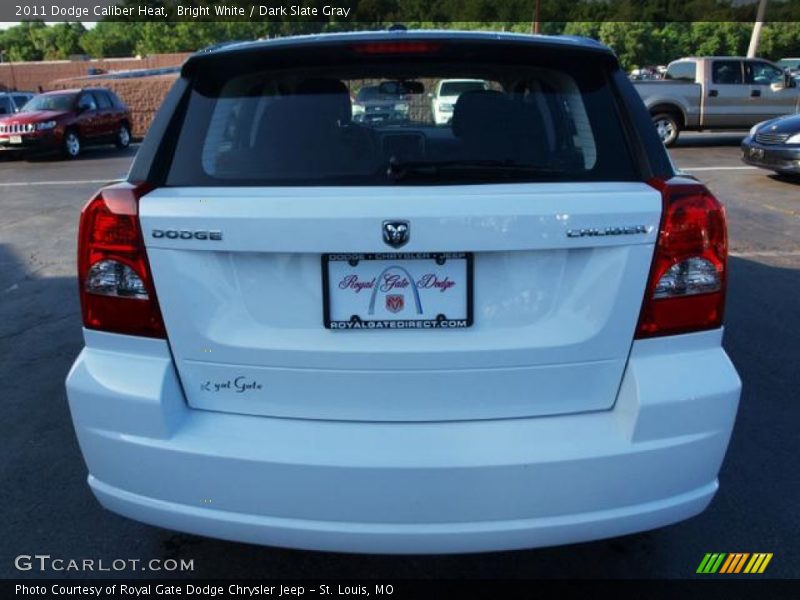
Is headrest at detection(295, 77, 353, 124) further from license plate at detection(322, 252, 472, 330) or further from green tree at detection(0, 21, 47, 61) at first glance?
green tree at detection(0, 21, 47, 61)

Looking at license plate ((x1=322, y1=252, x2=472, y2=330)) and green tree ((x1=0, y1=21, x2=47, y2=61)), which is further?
green tree ((x1=0, y1=21, x2=47, y2=61))

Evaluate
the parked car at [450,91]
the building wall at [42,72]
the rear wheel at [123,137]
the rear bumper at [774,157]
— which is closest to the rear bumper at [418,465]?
the parked car at [450,91]

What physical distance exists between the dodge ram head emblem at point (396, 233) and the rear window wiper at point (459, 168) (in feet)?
0.64

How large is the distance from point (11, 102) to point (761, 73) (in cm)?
1960

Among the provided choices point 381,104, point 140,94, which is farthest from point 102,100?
point 381,104

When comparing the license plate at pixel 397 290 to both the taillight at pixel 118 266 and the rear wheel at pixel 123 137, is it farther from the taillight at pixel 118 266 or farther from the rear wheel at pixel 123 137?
the rear wheel at pixel 123 137

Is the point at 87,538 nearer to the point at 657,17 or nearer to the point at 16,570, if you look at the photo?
the point at 16,570

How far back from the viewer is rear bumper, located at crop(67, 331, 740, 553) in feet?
6.64

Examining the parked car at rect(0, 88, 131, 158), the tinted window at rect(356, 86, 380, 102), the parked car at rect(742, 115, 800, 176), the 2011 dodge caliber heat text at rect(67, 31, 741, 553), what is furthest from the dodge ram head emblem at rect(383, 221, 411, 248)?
the parked car at rect(0, 88, 131, 158)

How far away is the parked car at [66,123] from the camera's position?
17531mm

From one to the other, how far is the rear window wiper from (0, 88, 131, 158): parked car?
18.0m

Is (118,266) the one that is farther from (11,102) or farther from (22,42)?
(22,42)

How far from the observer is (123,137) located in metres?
20.6

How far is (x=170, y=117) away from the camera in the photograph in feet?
7.50
